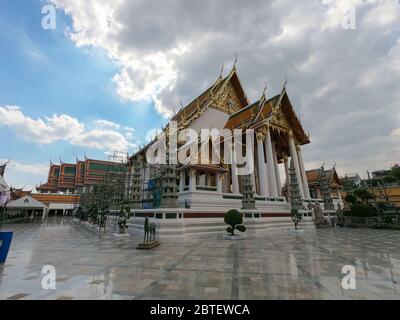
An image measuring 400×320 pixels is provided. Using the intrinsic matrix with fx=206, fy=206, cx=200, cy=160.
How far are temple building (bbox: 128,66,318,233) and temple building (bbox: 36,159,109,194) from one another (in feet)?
70.9

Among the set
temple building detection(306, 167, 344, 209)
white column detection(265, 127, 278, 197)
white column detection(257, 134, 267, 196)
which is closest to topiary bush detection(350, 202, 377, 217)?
white column detection(265, 127, 278, 197)

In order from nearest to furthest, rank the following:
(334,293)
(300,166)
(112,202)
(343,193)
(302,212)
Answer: (334,293) → (302,212) → (112,202) → (300,166) → (343,193)

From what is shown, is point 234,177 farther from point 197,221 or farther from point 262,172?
point 197,221

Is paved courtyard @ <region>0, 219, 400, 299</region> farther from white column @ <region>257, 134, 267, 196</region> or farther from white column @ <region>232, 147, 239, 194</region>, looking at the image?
white column @ <region>232, 147, 239, 194</region>

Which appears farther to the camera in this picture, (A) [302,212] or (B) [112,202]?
(B) [112,202]

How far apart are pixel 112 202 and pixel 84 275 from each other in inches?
704

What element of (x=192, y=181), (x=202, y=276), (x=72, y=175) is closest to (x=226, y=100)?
(x=192, y=181)

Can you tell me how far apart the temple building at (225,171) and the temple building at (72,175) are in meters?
21.6

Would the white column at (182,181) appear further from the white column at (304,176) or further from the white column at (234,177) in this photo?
the white column at (304,176)

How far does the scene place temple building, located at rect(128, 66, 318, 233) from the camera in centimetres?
1246
